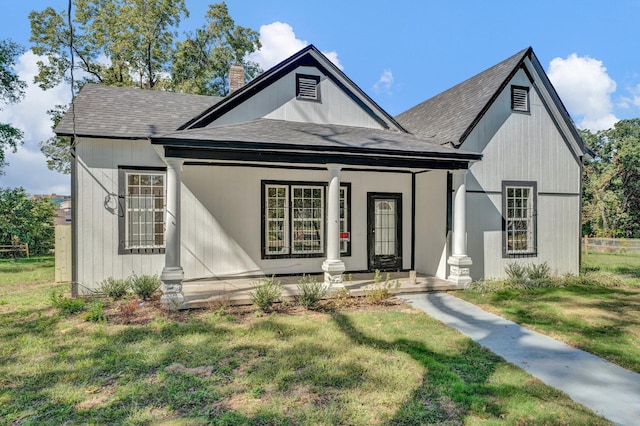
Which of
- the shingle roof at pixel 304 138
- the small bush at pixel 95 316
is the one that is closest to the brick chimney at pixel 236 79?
the shingle roof at pixel 304 138

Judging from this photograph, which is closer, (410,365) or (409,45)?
(410,365)

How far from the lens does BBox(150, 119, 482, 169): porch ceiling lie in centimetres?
678

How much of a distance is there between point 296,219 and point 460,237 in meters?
4.03

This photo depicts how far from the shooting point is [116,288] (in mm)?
7227

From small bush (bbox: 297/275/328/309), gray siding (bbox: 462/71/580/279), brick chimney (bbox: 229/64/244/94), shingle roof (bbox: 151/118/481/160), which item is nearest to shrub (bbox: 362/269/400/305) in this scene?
small bush (bbox: 297/275/328/309)

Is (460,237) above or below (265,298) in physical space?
above

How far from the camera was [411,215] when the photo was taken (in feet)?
33.3

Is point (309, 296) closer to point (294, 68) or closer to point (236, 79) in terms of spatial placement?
point (294, 68)

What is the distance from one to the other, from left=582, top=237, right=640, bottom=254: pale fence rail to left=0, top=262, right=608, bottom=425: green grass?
1834cm

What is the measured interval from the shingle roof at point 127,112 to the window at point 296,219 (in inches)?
117

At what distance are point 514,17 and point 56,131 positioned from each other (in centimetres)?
1253

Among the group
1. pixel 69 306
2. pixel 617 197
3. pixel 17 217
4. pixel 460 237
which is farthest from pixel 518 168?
pixel 617 197

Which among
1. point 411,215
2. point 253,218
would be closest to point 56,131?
point 253,218

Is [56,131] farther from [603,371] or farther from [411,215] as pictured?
[603,371]
